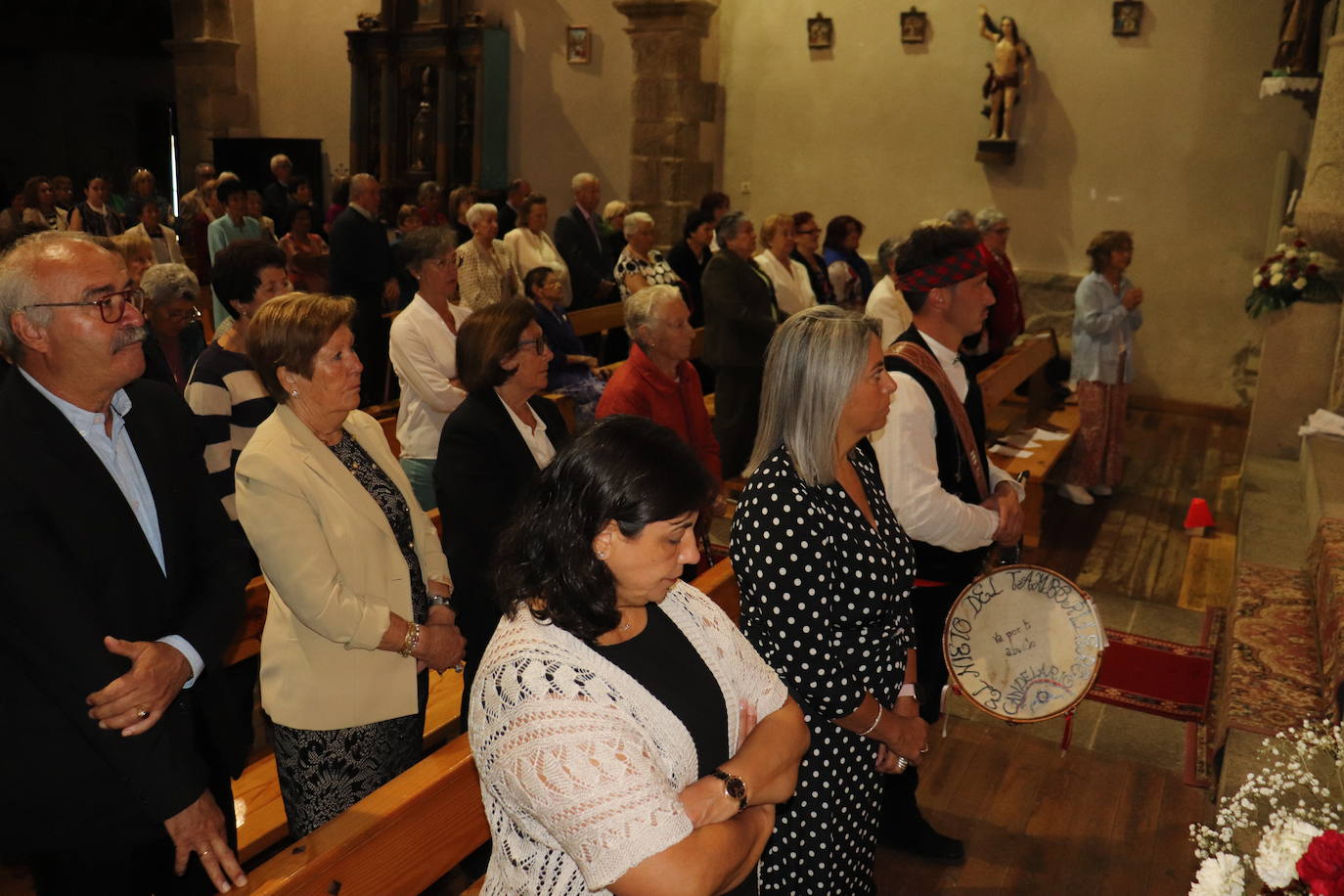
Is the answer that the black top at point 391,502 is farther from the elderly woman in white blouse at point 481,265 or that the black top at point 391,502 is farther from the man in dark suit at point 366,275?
the elderly woman in white blouse at point 481,265

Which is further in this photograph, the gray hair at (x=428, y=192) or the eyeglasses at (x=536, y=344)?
the gray hair at (x=428, y=192)

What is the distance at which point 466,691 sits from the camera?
2.82 metres

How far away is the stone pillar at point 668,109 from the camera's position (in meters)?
9.76

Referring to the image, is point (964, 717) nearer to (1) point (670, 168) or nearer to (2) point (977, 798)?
(2) point (977, 798)

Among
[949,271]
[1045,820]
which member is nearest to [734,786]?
[949,271]

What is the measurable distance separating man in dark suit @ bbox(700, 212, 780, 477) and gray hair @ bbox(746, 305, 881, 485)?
3564 millimetres

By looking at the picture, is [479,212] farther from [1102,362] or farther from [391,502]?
[391,502]

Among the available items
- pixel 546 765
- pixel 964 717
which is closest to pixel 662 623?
pixel 546 765

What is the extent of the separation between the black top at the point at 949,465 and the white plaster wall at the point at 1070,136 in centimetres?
672

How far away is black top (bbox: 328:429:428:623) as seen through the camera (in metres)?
2.38

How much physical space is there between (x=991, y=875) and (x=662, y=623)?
1937 millimetres

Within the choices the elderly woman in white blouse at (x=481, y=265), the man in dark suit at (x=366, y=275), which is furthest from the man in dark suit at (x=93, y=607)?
the elderly woman in white blouse at (x=481, y=265)

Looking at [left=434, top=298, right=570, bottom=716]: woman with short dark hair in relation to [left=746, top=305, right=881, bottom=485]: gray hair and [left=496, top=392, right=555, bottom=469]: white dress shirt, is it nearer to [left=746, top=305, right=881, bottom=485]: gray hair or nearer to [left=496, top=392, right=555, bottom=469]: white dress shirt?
[left=496, top=392, right=555, bottom=469]: white dress shirt

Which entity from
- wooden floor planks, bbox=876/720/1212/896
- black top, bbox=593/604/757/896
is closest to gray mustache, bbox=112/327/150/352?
black top, bbox=593/604/757/896
